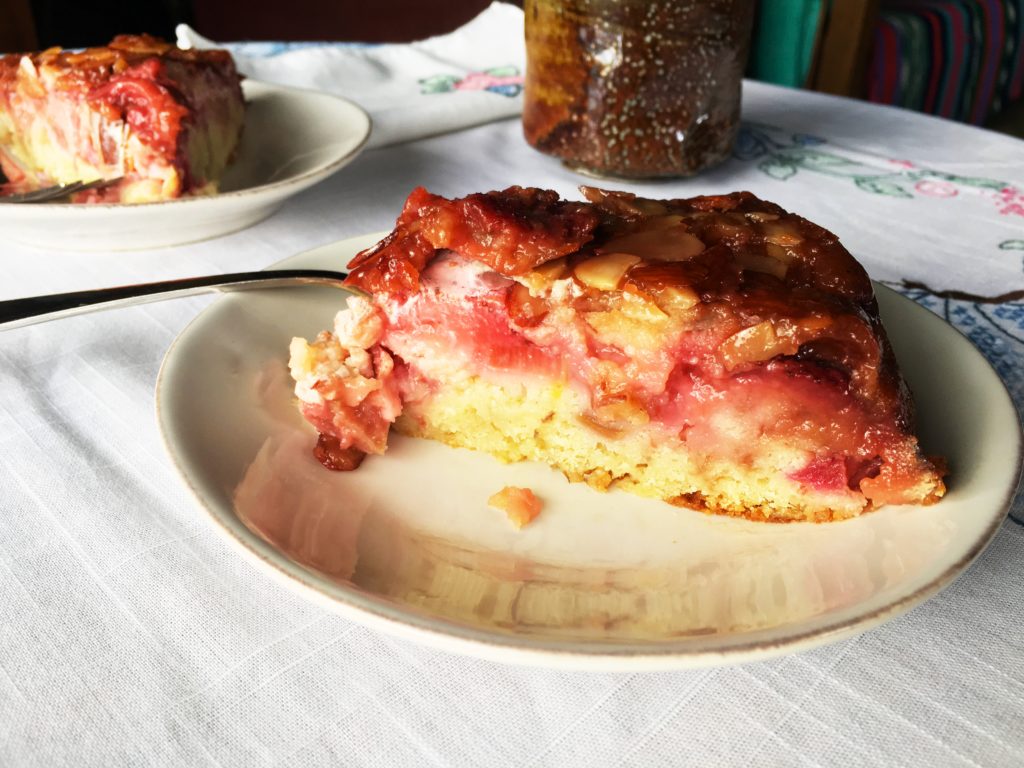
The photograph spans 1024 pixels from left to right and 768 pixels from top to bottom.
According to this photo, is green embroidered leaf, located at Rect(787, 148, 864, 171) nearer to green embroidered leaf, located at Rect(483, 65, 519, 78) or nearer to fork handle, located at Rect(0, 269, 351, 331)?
green embroidered leaf, located at Rect(483, 65, 519, 78)

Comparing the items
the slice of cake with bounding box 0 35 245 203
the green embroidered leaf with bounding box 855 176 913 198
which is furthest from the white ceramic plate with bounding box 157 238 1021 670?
the green embroidered leaf with bounding box 855 176 913 198

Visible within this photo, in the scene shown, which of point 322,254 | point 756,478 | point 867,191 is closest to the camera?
point 756,478

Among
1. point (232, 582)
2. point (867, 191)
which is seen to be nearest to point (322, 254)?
point (232, 582)

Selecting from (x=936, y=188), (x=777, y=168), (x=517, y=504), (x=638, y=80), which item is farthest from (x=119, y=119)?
(x=936, y=188)

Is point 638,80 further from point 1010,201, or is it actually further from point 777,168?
point 1010,201

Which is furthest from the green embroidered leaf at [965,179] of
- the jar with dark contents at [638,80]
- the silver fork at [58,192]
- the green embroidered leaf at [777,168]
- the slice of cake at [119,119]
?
the silver fork at [58,192]

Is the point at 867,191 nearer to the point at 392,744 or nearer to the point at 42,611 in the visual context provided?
the point at 392,744

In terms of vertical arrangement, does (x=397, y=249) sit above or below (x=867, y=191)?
above
